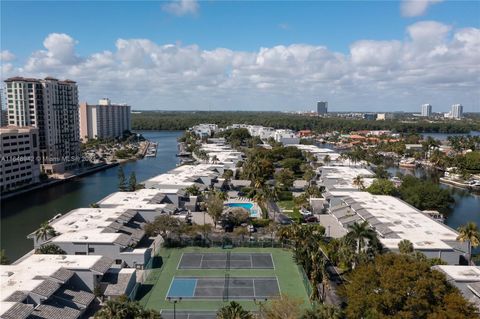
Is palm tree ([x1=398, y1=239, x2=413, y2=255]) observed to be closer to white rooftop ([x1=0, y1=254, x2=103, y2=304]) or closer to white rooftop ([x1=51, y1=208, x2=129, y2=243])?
white rooftop ([x1=0, y1=254, x2=103, y2=304])

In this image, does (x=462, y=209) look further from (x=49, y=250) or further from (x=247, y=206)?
(x=49, y=250)

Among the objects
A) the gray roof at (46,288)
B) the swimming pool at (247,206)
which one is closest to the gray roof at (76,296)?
the gray roof at (46,288)

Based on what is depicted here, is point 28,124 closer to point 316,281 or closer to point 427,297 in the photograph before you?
point 316,281

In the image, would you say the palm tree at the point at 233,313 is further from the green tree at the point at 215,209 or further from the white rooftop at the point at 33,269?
the green tree at the point at 215,209

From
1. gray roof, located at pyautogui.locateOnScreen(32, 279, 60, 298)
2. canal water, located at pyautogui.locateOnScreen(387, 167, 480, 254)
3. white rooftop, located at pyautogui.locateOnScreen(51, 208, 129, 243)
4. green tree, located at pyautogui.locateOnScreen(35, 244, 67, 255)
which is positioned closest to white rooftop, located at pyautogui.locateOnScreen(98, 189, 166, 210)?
white rooftop, located at pyautogui.locateOnScreen(51, 208, 129, 243)

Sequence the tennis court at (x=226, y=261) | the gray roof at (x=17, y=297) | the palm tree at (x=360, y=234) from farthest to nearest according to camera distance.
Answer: the tennis court at (x=226, y=261)
the palm tree at (x=360, y=234)
the gray roof at (x=17, y=297)

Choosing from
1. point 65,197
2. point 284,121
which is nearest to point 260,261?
point 65,197
